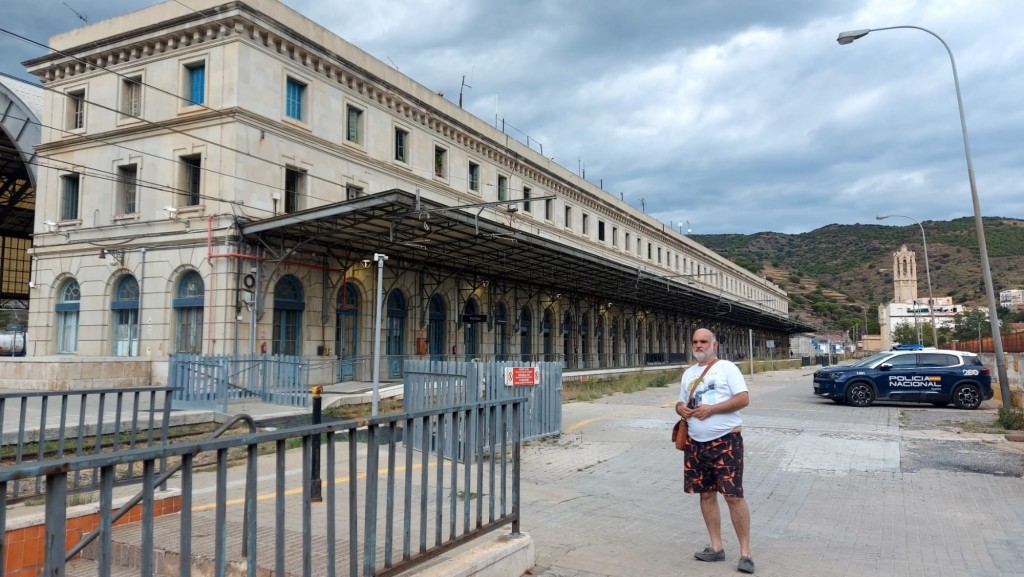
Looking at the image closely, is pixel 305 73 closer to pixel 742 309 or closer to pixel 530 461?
pixel 530 461

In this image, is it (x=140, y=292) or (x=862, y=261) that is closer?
(x=140, y=292)

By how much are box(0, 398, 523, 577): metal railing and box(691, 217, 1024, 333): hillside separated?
131369 millimetres

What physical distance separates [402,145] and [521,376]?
21.7 metres

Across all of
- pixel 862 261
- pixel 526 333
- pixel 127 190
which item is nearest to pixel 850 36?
pixel 127 190

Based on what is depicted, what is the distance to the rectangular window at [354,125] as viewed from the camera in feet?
92.4

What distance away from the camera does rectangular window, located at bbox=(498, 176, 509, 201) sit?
39156 mm

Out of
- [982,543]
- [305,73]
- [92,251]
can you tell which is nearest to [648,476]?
[982,543]

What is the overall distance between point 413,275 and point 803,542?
2542 centimetres

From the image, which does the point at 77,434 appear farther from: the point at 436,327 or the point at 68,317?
the point at 436,327

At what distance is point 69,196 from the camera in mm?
27406

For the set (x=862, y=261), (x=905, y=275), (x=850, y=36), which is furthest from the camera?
(x=862, y=261)

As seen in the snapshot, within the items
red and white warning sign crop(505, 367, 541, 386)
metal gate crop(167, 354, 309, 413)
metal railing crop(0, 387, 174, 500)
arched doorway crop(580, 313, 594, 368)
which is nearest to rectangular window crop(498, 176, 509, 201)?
arched doorway crop(580, 313, 594, 368)

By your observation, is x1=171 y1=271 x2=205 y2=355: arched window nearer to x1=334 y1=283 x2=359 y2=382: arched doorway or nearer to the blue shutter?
x1=334 y1=283 x2=359 y2=382: arched doorway

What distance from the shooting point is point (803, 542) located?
6.21 meters
